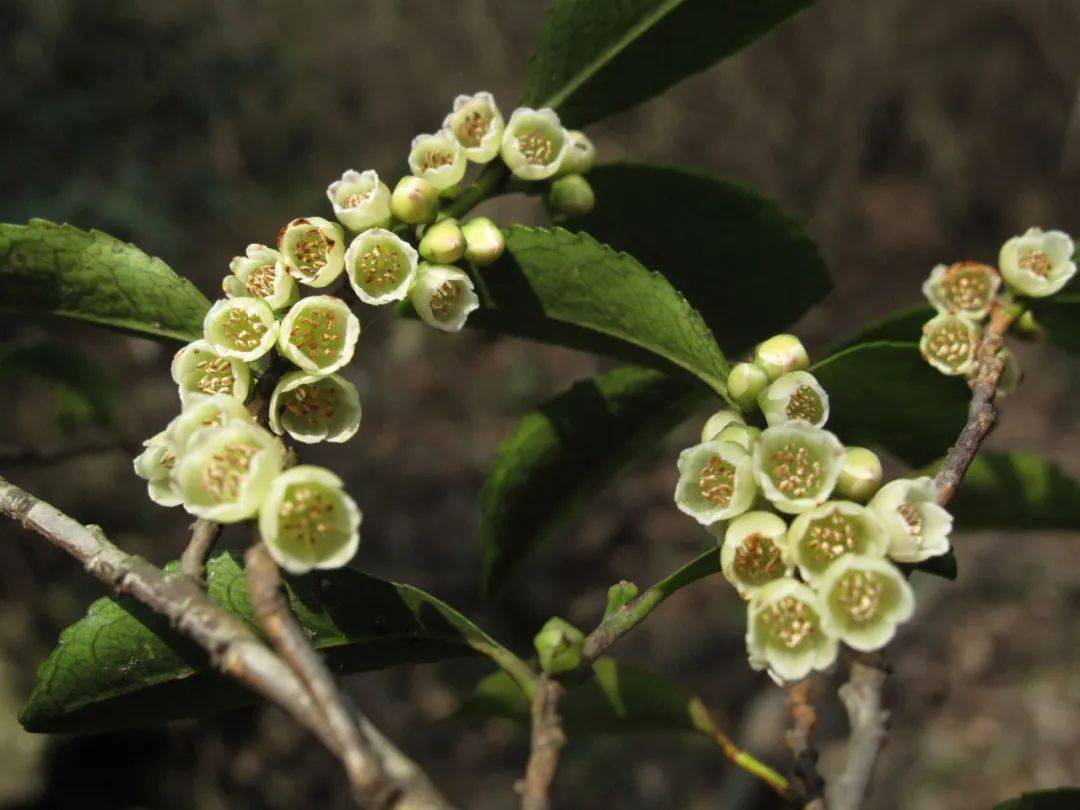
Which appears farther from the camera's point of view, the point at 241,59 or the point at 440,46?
the point at 440,46

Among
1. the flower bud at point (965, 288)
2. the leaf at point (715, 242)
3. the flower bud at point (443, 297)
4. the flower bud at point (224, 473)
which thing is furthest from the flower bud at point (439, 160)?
the flower bud at point (965, 288)

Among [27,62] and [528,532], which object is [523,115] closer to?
[528,532]

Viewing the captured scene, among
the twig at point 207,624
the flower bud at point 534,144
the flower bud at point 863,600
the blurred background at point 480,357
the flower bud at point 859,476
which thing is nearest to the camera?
the twig at point 207,624

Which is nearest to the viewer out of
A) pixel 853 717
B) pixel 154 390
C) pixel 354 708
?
pixel 354 708

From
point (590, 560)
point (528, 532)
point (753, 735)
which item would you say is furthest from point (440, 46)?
point (528, 532)

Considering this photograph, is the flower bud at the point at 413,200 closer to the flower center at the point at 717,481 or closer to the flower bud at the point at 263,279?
the flower bud at the point at 263,279

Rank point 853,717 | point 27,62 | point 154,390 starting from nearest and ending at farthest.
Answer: point 853,717 < point 27,62 < point 154,390

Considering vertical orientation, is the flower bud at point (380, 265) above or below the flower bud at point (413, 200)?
below
